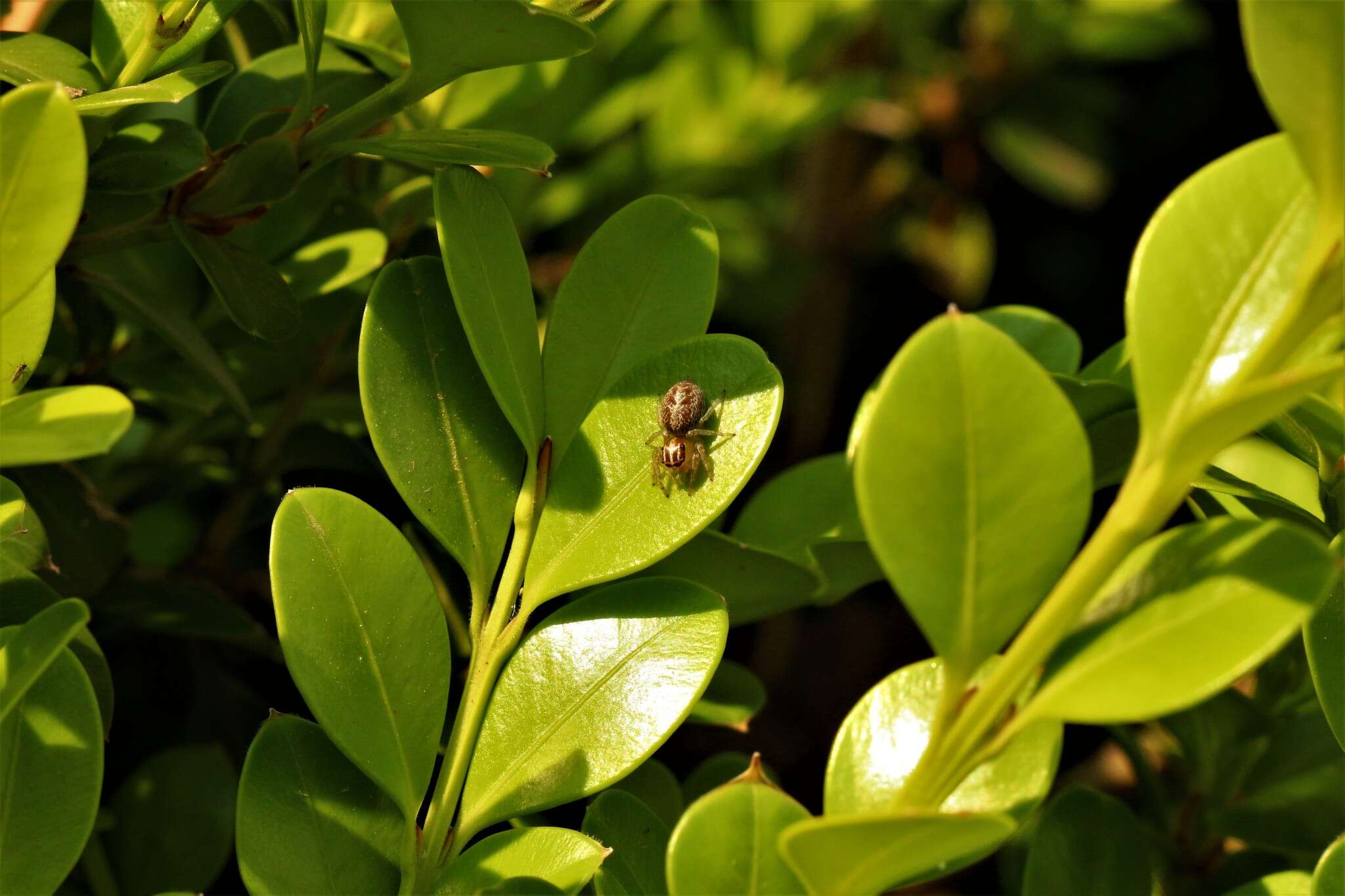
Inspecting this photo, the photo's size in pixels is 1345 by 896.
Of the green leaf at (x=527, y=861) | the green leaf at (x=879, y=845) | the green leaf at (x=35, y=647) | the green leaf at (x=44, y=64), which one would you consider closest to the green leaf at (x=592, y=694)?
the green leaf at (x=527, y=861)

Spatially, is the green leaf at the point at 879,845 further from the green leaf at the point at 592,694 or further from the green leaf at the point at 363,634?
the green leaf at the point at 363,634

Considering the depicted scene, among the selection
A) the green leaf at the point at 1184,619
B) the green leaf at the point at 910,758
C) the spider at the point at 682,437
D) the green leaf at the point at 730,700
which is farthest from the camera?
the green leaf at the point at 730,700

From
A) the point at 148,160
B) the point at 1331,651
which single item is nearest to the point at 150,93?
the point at 148,160

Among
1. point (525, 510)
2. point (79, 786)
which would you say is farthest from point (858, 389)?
point (79, 786)

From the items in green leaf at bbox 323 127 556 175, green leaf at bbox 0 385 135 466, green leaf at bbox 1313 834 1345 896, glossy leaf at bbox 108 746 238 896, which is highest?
green leaf at bbox 323 127 556 175

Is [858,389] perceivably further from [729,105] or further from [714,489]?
[714,489]

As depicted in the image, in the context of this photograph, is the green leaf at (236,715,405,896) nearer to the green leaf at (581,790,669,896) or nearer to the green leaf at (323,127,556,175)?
the green leaf at (581,790,669,896)

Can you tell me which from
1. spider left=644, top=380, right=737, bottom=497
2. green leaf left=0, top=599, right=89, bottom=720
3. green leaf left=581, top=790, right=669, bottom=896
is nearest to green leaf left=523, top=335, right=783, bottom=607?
spider left=644, top=380, right=737, bottom=497
